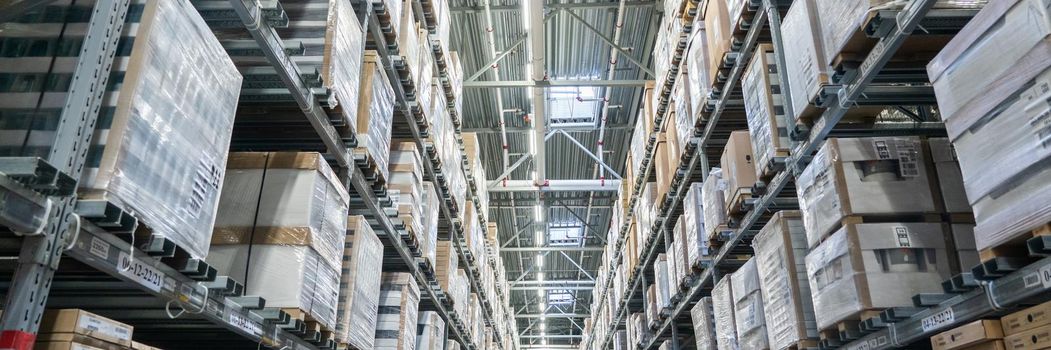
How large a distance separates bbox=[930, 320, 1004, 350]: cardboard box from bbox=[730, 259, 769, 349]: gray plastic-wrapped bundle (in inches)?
77.4

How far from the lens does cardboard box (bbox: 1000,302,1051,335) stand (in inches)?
87.4

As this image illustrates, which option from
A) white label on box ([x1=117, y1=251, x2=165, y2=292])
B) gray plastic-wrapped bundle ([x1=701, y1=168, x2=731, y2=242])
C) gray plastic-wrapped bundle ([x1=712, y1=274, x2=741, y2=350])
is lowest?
white label on box ([x1=117, y1=251, x2=165, y2=292])

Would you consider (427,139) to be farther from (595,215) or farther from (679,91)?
(595,215)

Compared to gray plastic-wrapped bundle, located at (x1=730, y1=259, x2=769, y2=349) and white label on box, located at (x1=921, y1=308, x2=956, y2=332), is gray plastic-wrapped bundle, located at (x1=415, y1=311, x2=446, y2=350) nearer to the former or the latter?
gray plastic-wrapped bundle, located at (x1=730, y1=259, x2=769, y2=349)

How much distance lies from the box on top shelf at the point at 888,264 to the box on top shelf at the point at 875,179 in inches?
4.1

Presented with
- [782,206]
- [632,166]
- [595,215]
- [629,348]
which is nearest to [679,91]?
[782,206]

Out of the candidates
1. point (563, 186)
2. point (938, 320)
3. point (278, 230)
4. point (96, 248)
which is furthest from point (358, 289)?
point (563, 186)

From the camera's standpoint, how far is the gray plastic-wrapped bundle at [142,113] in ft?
7.17

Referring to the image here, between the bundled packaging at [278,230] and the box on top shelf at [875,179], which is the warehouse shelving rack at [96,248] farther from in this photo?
the box on top shelf at [875,179]

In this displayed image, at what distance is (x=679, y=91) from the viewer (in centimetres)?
702

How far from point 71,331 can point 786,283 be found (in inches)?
145

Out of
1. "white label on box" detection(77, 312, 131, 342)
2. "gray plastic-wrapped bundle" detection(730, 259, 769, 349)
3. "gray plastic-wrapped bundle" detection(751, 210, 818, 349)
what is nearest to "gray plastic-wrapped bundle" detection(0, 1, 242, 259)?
"white label on box" detection(77, 312, 131, 342)

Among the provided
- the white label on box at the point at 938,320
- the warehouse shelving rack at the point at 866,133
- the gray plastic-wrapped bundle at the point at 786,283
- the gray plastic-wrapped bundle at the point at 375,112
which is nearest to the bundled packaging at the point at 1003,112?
the warehouse shelving rack at the point at 866,133

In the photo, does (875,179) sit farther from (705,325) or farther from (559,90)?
(559,90)
